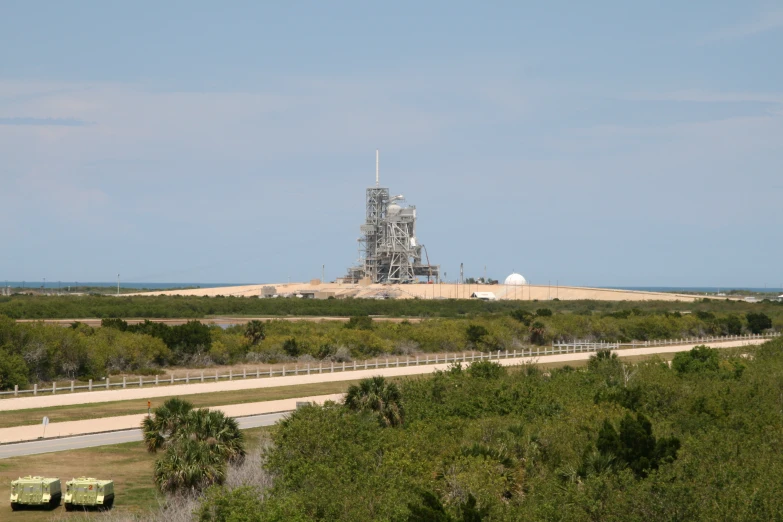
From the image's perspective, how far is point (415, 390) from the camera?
31703 millimetres

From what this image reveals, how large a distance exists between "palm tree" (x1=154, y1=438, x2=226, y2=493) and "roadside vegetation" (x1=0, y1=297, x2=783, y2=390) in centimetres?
2324

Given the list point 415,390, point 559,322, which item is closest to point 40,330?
point 415,390

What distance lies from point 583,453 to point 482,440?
3079 millimetres

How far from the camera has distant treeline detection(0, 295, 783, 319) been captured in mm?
95250

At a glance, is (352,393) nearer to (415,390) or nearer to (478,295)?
(415,390)

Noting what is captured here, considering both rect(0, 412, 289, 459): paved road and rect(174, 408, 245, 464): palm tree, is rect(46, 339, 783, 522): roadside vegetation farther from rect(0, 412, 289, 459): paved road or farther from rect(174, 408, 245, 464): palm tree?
rect(0, 412, 289, 459): paved road

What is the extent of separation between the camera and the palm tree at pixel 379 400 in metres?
27.8

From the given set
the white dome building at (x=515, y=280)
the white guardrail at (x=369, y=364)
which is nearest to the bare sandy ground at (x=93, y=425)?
the white guardrail at (x=369, y=364)

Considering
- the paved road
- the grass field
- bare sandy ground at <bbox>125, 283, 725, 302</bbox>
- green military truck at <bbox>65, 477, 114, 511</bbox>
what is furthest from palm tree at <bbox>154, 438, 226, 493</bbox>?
bare sandy ground at <bbox>125, 283, 725, 302</bbox>

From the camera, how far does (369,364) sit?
186 feet

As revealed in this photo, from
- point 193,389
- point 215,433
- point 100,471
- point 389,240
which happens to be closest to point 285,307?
point 389,240

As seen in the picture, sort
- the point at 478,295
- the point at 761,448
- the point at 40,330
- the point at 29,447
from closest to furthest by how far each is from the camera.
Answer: the point at 761,448
the point at 29,447
the point at 40,330
the point at 478,295

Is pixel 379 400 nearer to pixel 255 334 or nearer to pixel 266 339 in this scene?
pixel 266 339

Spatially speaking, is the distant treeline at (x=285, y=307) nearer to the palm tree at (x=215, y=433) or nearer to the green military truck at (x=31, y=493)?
the palm tree at (x=215, y=433)
